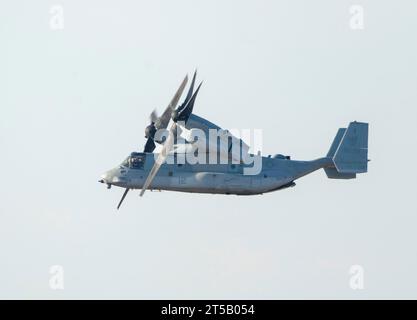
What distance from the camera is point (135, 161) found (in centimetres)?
6406

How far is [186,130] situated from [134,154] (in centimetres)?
293

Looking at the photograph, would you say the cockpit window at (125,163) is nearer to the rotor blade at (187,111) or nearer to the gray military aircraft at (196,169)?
the gray military aircraft at (196,169)

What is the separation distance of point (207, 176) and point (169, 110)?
4.26 meters

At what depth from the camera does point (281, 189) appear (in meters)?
64.8

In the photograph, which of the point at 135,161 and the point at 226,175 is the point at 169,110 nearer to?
the point at 135,161

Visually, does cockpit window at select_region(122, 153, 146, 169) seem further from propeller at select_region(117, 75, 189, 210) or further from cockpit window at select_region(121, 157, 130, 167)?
propeller at select_region(117, 75, 189, 210)

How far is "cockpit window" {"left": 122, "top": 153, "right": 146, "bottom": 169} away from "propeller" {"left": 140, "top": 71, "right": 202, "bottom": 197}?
72 cm

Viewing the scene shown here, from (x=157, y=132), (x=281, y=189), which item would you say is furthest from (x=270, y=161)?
(x=157, y=132)

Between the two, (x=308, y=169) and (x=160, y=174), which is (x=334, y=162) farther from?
(x=160, y=174)

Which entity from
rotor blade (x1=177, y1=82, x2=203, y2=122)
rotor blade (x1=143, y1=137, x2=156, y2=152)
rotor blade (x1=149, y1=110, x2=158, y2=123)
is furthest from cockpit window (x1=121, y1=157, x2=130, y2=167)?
rotor blade (x1=177, y1=82, x2=203, y2=122)

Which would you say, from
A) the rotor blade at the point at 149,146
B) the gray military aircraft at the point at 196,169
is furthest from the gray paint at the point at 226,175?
the rotor blade at the point at 149,146

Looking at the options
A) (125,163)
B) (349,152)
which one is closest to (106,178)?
(125,163)

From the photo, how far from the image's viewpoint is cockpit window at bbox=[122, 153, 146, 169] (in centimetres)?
6400

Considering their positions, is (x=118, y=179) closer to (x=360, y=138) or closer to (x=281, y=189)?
(x=281, y=189)
